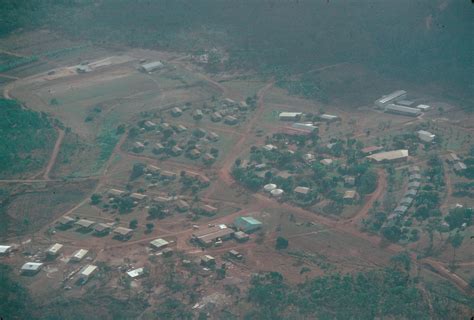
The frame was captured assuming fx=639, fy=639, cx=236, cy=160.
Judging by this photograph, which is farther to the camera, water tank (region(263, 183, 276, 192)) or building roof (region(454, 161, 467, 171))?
building roof (region(454, 161, 467, 171))

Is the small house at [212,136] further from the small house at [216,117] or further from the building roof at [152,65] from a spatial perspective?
the building roof at [152,65]

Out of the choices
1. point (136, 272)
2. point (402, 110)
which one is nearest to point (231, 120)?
point (402, 110)

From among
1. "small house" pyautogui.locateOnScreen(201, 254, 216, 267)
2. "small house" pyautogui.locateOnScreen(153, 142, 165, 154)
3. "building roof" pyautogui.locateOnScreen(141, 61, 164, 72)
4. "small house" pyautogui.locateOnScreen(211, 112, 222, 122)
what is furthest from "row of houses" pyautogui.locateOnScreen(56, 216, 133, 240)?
"building roof" pyautogui.locateOnScreen(141, 61, 164, 72)

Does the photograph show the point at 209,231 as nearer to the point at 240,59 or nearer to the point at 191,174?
the point at 191,174

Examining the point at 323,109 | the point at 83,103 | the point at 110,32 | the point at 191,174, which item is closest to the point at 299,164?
the point at 191,174

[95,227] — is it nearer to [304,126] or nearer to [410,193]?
[304,126]

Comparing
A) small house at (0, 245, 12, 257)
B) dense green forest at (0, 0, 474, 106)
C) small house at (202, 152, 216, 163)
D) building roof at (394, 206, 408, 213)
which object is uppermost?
dense green forest at (0, 0, 474, 106)

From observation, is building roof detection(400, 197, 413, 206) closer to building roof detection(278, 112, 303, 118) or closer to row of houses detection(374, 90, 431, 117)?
row of houses detection(374, 90, 431, 117)
